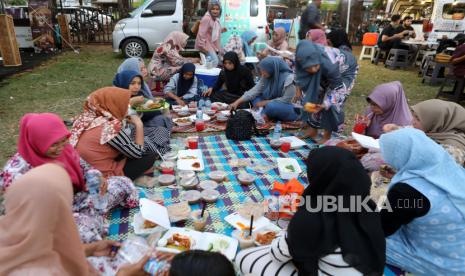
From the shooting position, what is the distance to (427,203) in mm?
1789

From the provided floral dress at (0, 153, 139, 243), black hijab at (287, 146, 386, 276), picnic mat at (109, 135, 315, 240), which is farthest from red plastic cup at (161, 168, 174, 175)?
black hijab at (287, 146, 386, 276)

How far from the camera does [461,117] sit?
301 cm


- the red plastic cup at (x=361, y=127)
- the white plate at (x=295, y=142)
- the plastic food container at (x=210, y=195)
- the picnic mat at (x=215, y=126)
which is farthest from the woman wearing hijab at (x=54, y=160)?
the red plastic cup at (x=361, y=127)

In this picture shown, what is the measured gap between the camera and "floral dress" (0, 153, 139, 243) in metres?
2.03

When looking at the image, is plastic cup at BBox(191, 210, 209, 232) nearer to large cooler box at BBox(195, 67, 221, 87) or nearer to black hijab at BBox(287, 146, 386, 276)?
black hijab at BBox(287, 146, 386, 276)

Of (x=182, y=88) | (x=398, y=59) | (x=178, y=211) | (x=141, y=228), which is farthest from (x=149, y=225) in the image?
(x=398, y=59)

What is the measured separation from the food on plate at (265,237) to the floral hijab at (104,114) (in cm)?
152

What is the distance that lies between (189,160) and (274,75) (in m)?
2.22

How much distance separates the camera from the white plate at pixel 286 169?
3.29 m

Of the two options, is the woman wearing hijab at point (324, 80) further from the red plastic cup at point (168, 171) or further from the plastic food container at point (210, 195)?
the red plastic cup at point (168, 171)

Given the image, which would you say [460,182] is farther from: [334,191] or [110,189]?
[110,189]

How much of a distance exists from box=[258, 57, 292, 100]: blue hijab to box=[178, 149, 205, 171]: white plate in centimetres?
190

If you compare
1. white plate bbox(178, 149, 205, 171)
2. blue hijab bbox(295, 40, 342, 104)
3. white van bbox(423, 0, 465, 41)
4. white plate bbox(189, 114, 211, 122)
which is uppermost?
white van bbox(423, 0, 465, 41)

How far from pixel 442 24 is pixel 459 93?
6.13m
